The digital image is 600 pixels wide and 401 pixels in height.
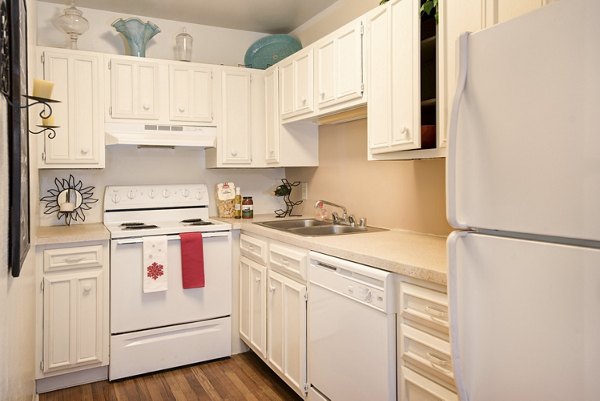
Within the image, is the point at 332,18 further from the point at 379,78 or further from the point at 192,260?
the point at 192,260

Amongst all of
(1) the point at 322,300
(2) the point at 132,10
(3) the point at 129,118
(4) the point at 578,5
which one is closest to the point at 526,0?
(4) the point at 578,5

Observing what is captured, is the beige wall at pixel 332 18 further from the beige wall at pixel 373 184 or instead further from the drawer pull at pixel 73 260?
the drawer pull at pixel 73 260

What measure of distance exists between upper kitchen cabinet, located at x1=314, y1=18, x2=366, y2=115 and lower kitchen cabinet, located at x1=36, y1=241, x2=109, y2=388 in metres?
1.71

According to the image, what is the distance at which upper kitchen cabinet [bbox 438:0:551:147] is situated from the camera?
5.23ft

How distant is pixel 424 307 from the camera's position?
5.14ft

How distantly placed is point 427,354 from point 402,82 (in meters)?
1.21

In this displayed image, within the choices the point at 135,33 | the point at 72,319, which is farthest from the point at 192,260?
the point at 135,33

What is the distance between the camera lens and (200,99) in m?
3.36

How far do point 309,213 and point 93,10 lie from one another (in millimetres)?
2305

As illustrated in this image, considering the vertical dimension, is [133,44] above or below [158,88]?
above

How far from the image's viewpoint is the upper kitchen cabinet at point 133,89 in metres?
3.07

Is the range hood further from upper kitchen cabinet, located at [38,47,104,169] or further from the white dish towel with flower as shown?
the white dish towel with flower

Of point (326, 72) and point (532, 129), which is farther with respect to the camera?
point (326, 72)

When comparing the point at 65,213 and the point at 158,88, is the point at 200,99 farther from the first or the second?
the point at 65,213
